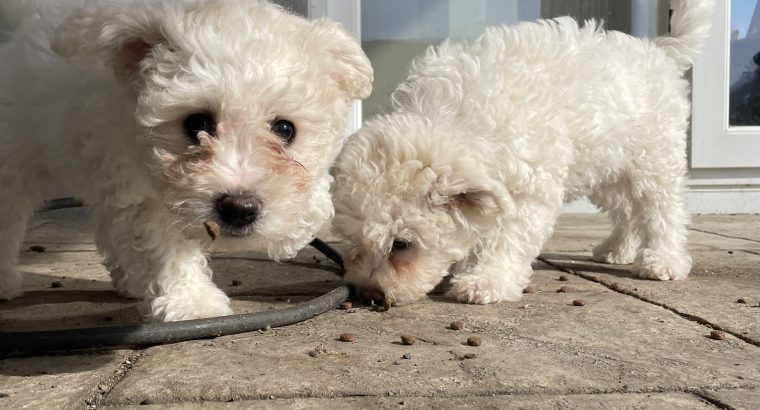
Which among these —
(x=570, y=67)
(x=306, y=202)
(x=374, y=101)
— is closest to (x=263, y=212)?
(x=306, y=202)

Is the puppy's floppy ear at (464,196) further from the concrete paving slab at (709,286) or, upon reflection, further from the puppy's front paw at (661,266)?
the puppy's front paw at (661,266)

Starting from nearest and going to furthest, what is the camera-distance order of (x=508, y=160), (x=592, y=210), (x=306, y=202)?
(x=306, y=202) < (x=508, y=160) < (x=592, y=210)

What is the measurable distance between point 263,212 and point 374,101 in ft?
14.7

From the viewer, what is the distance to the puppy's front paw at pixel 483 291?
322 cm

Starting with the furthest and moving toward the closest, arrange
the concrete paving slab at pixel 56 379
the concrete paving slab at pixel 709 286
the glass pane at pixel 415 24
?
1. the glass pane at pixel 415 24
2. the concrete paving slab at pixel 709 286
3. the concrete paving slab at pixel 56 379

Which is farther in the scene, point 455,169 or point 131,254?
point 455,169

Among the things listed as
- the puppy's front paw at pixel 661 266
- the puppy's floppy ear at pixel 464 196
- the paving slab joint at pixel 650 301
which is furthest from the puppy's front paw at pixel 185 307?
the puppy's front paw at pixel 661 266

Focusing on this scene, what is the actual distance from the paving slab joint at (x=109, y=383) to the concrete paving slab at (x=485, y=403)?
0.07 metres

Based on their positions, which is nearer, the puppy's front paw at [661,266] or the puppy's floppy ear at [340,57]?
the puppy's floppy ear at [340,57]

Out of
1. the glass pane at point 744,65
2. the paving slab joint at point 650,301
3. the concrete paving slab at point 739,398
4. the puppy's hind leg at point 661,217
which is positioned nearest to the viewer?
the concrete paving slab at point 739,398

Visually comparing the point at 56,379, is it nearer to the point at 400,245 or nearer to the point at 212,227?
the point at 212,227

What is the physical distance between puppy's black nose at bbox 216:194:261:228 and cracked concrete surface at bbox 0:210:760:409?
0.41 meters

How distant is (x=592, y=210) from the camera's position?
7.05 metres

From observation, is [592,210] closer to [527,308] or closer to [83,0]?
[527,308]
